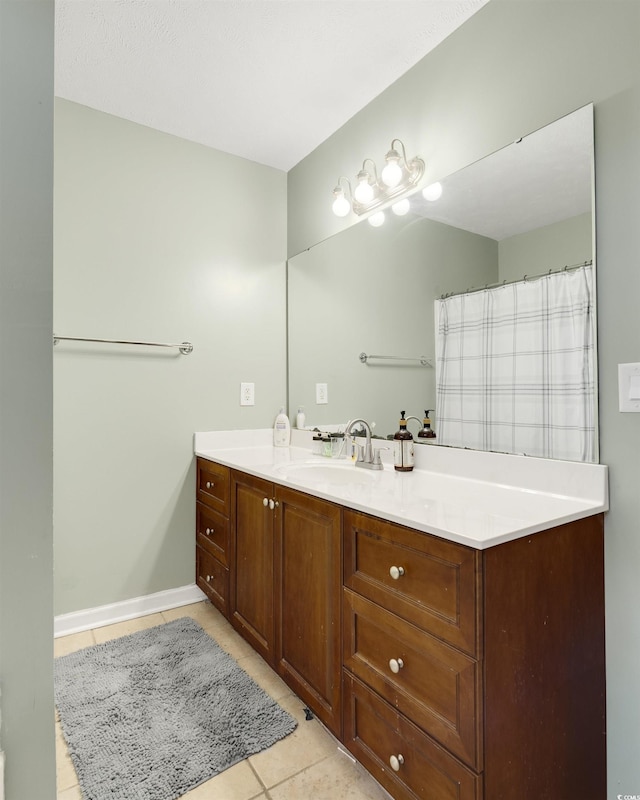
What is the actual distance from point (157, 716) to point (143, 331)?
1.56 m

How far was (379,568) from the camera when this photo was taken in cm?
112

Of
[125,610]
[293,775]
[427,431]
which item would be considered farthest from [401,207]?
[125,610]

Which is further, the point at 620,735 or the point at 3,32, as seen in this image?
the point at 620,735

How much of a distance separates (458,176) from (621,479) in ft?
3.69

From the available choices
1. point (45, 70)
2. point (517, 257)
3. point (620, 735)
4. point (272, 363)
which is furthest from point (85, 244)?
point (620, 735)

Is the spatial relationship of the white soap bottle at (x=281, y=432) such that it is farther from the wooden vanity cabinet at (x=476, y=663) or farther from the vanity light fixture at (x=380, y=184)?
the wooden vanity cabinet at (x=476, y=663)

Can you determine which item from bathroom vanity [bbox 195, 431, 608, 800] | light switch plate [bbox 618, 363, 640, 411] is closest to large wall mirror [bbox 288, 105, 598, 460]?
light switch plate [bbox 618, 363, 640, 411]

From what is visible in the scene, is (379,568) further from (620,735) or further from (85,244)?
(85,244)

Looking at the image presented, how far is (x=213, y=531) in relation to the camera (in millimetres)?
2082

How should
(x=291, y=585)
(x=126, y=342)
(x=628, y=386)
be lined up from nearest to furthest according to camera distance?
1. (x=628, y=386)
2. (x=291, y=585)
3. (x=126, y=342)

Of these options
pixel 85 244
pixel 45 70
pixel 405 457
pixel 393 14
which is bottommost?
pixel 405 457

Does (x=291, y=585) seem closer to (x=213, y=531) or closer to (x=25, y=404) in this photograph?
(x=213, y=531)

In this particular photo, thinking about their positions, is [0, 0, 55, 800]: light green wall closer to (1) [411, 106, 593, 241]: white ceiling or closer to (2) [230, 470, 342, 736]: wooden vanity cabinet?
(2) [230, 470, 342, 736]: wooden vanity cabinet

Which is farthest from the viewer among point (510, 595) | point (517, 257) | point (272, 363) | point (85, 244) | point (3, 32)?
point (272, 363)
